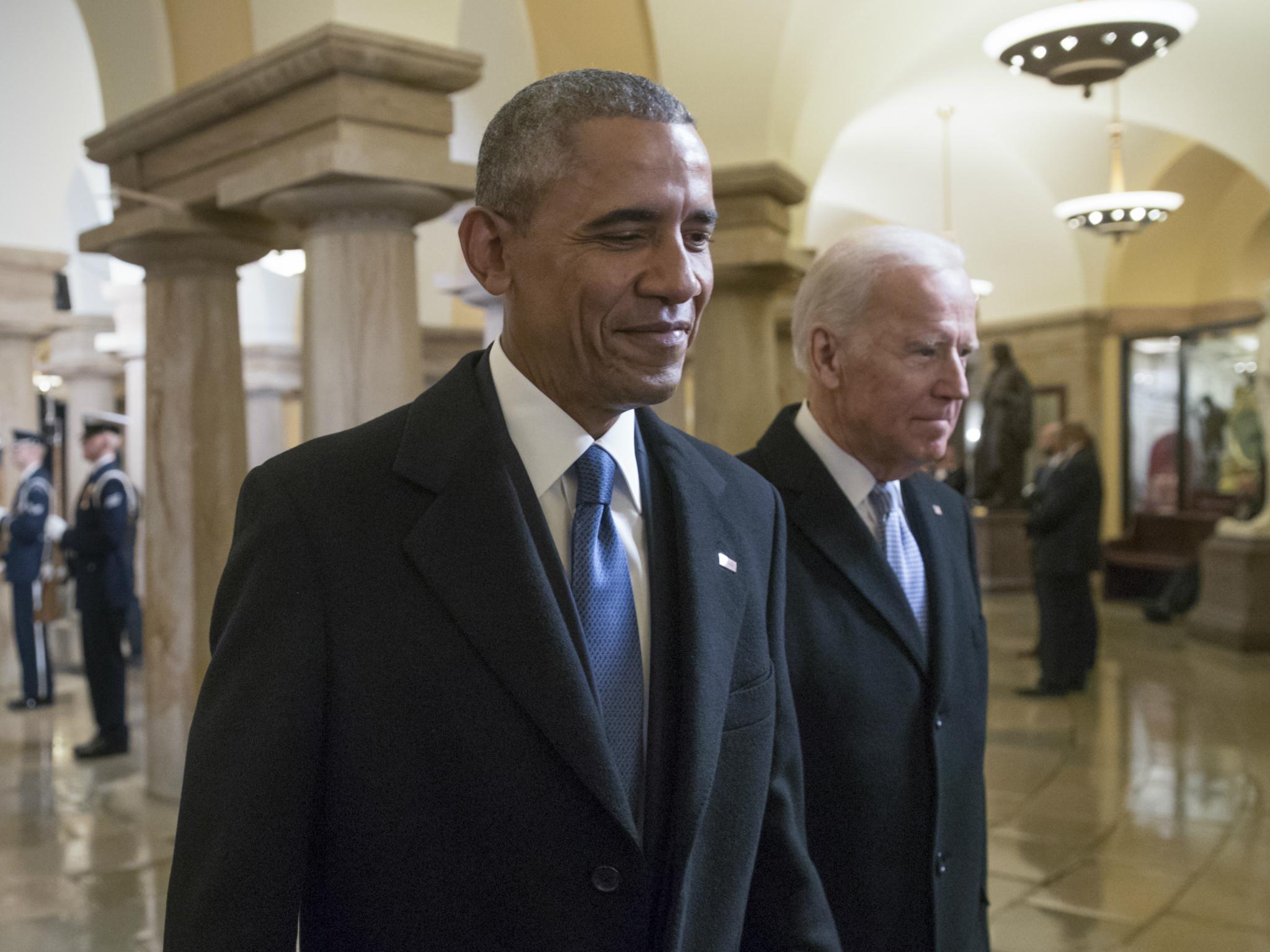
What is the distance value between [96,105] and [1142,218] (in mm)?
8837

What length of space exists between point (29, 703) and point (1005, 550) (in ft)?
32.2

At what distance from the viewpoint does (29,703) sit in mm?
7891

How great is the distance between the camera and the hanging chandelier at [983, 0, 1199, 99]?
658 centimetres

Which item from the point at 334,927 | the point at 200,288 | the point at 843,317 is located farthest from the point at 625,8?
the point at 334,927

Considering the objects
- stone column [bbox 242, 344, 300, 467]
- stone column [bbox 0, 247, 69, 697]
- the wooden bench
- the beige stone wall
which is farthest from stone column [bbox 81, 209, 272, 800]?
the beige stone wall

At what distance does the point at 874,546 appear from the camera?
1.84m

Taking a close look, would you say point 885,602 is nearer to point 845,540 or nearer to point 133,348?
point 845,540

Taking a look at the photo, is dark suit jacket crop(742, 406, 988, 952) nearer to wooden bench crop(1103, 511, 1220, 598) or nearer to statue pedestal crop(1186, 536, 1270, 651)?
statue pedestal crop(1186, 536, 1270, 651)

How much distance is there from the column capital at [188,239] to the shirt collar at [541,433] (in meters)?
3.89

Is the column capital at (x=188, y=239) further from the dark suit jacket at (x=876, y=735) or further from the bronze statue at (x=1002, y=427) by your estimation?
the bronze statue at (x=1002, y=427)

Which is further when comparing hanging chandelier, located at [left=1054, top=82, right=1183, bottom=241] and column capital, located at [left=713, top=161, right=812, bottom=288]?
hanging chandelier, located at [left=1054, top=82, right=1183, bottom=241]

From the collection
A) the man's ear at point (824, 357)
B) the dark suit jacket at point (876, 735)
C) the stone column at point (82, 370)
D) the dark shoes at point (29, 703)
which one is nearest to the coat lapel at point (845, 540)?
the dark suit jacket at point (876, 735)

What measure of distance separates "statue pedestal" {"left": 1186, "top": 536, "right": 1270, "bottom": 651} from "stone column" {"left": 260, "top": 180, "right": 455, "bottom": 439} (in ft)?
25.7

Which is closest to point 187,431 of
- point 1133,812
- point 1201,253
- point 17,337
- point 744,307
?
point 744,307
